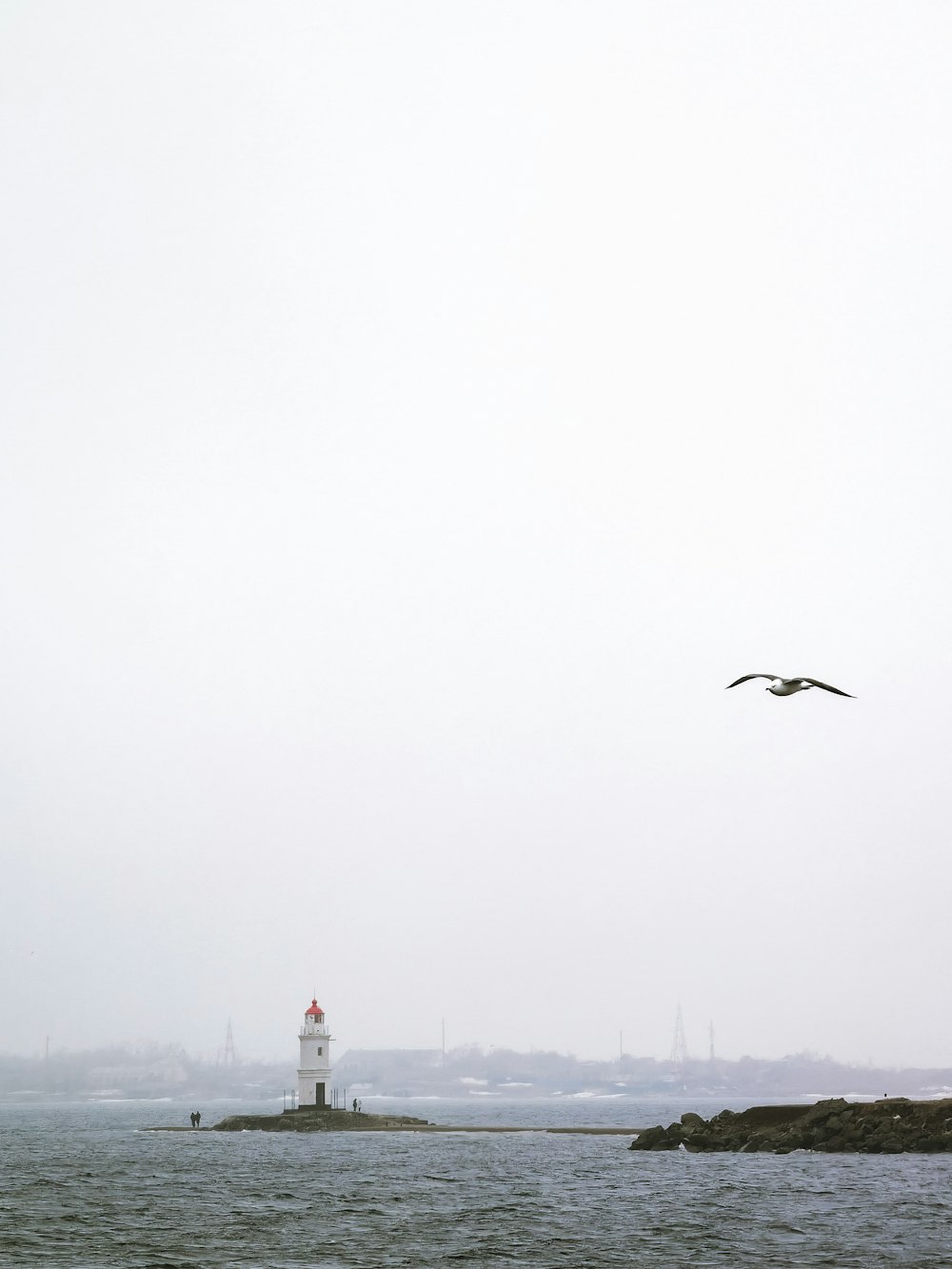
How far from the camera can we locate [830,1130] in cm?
8319

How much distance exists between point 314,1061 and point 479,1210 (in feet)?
187

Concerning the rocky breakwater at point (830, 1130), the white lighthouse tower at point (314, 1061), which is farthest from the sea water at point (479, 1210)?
the white lighthouse tower at point (314, 1061)

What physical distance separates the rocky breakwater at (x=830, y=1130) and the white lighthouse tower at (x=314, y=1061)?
30.1m

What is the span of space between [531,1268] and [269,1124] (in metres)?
84.7

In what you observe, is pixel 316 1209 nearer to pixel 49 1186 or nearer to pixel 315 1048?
pixel 49 1186

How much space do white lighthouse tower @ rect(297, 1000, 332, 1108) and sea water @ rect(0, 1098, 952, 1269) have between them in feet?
49.7

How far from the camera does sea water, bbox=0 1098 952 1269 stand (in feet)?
145

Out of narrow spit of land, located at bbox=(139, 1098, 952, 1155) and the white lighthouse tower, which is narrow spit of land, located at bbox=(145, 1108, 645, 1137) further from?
narrow spit of land, located at bbox=(139, 1098, 952, 1155)

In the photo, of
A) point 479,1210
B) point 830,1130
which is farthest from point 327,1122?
point 479,1210

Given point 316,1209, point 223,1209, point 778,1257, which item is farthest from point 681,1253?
point 223,1209

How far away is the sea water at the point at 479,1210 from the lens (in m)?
44.2

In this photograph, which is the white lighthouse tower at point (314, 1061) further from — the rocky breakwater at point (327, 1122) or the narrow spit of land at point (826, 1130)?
the narrow spit of land at point (826, 1130)

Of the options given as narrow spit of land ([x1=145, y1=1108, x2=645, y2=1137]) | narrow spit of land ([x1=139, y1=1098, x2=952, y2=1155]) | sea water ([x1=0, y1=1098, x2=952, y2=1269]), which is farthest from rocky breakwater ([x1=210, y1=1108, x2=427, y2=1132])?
narrow spit of land ([x1=139, y1=1098, x2=952, y2=1155])

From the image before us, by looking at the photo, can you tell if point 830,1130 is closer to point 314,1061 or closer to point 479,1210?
point 479,1210
